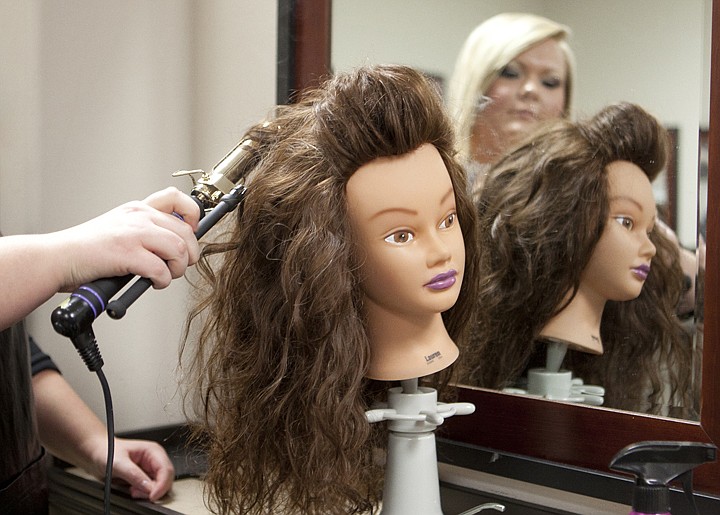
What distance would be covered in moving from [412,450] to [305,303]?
7.5 inches

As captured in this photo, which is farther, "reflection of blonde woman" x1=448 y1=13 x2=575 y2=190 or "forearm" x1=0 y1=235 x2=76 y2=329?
"reflection of blonde woman" x1=448 y1=13 x2=575 y2=190

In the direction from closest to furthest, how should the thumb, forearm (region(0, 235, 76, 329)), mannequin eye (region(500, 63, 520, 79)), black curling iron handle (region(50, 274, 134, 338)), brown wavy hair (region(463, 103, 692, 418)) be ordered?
black curling iron handle (region(50, 274, 134, 338)), forearm (region(0, 235, 76, 329)), brown wavy hair (region(463, 103, 692, 418)), mannequin eye (region(500, 63, 520, 79)), the thumb

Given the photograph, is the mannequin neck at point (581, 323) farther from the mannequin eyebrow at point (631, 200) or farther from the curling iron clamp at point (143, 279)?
the curling iron clamp at point (143, 279)

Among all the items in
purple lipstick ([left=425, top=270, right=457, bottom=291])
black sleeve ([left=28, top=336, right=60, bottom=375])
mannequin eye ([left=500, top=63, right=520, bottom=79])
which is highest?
mannequin eye ([left=500, top=63, right=520, bottom=79])

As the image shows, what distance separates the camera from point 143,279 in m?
0.69

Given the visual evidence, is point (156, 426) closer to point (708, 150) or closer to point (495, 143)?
point (495, 143)

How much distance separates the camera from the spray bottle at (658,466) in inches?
26.0

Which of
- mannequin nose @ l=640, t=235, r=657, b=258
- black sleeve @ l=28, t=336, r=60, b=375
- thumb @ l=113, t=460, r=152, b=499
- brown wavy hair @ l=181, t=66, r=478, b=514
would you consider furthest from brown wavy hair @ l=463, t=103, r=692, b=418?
black sleeve @ l=28, t=336, r=60, b=375

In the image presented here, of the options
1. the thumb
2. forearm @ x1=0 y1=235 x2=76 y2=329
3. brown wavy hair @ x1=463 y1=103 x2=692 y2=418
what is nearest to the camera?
forearm @ x1=0 y1=235 x2=76 y2=329

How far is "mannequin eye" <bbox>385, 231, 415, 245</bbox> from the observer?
0.76m

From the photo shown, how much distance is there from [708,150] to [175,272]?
509 millimetres

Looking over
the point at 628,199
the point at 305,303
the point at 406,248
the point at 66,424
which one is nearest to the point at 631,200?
the point at 628,199

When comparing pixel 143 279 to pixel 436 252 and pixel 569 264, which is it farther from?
pixel 569 264

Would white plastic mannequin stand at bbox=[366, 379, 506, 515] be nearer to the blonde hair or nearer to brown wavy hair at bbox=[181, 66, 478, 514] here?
brown wavy hair at bbox=[181, 66, 478, 514]
